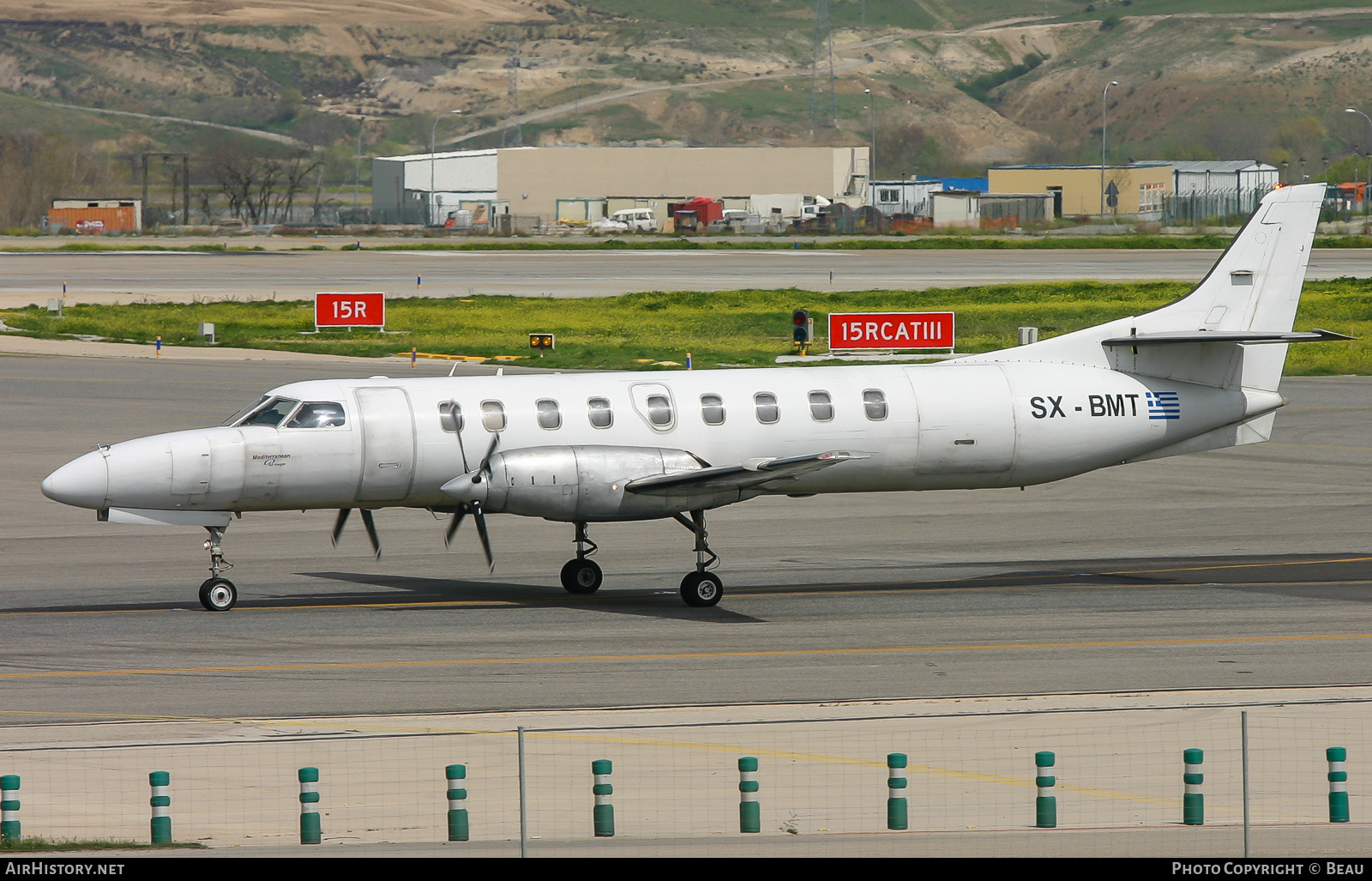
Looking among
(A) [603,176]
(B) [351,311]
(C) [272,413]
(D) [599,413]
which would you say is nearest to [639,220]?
(A) [603,176]

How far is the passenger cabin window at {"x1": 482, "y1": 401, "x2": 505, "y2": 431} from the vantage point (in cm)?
2312

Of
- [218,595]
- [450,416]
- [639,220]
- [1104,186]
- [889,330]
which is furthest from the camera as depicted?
[1104,186]

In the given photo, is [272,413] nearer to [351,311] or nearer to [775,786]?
[775,786]

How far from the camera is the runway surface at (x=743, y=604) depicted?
18203 mm

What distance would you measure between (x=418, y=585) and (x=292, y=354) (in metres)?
34.4

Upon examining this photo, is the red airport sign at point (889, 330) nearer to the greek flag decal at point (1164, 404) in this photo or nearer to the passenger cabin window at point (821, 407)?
the greek flag decal at point (1164, 404)

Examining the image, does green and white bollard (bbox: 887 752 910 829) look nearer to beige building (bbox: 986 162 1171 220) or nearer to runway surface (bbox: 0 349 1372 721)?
runway surface (bbox: 0 349 1372 721)

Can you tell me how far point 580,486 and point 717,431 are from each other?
2.71m

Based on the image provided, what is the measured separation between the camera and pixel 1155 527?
97.1 feet

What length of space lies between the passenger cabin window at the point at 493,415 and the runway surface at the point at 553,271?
5577cm

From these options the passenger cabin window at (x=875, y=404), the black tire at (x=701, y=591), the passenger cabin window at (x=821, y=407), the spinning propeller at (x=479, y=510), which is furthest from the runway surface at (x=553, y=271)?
the black tire at (x=701, y=591)

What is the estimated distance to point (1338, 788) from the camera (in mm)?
11680

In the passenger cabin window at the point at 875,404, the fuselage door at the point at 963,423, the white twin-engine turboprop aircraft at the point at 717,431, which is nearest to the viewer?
the white twin-engine turboprop aircraft at the point at 717,431

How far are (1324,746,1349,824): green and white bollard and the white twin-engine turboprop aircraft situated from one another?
413 inches
